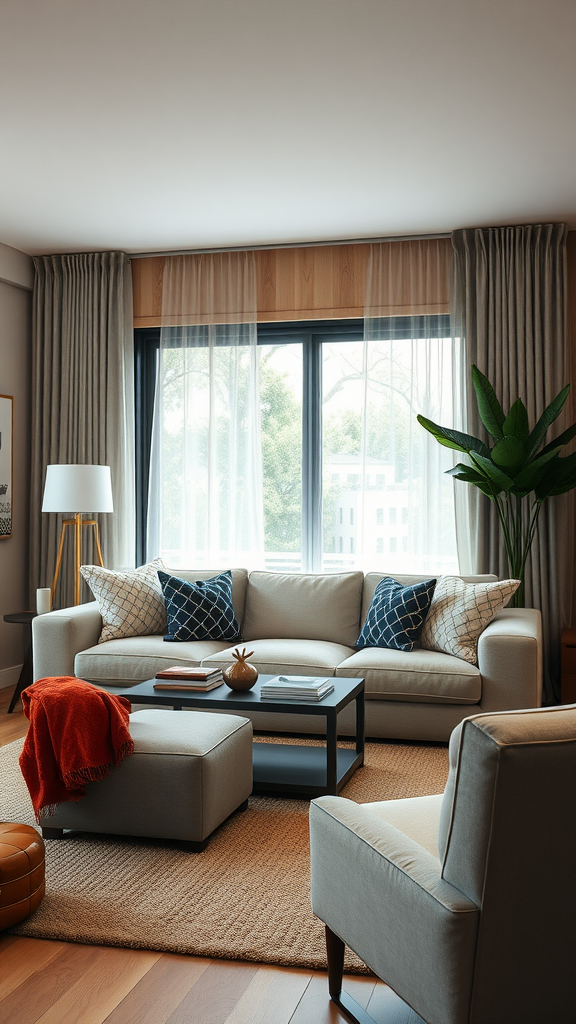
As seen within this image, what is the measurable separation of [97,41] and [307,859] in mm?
2875

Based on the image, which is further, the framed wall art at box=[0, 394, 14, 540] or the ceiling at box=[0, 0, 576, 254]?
the framed wall art at box=[0, 394, 14, 540]

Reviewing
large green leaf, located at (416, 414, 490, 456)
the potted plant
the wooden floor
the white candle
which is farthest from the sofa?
the wooden floor

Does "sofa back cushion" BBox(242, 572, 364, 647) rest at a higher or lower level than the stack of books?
higher

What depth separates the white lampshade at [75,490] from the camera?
496 cm

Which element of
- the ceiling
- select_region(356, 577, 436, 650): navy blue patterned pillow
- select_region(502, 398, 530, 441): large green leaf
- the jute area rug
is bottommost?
the jute area rug

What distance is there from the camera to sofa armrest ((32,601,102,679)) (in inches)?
171

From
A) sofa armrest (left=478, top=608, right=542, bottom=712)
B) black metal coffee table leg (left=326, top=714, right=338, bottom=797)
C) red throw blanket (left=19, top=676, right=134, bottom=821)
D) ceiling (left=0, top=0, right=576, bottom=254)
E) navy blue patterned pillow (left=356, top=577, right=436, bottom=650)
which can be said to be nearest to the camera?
red throw blanket (left=19, top=676, right=134, bottom=821)

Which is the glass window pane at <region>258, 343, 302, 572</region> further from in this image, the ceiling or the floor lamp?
the floor lamp

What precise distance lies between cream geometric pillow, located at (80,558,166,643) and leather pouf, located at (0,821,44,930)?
215cm

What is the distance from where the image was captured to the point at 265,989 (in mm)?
2047

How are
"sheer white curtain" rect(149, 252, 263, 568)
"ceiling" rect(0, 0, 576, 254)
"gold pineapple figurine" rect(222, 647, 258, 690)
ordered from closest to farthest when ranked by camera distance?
"ceiling" rect(0, 0, 576, 254) → "gold pineapple figurine" rect(222, 647, 258, 690) → "sheer white curtain" rect(149, 252, 263, 568)

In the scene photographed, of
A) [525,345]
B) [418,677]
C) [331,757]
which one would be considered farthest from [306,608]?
[525,345]

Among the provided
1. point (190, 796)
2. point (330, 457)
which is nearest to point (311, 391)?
point (330, 457)

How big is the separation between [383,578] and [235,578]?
0.87m
